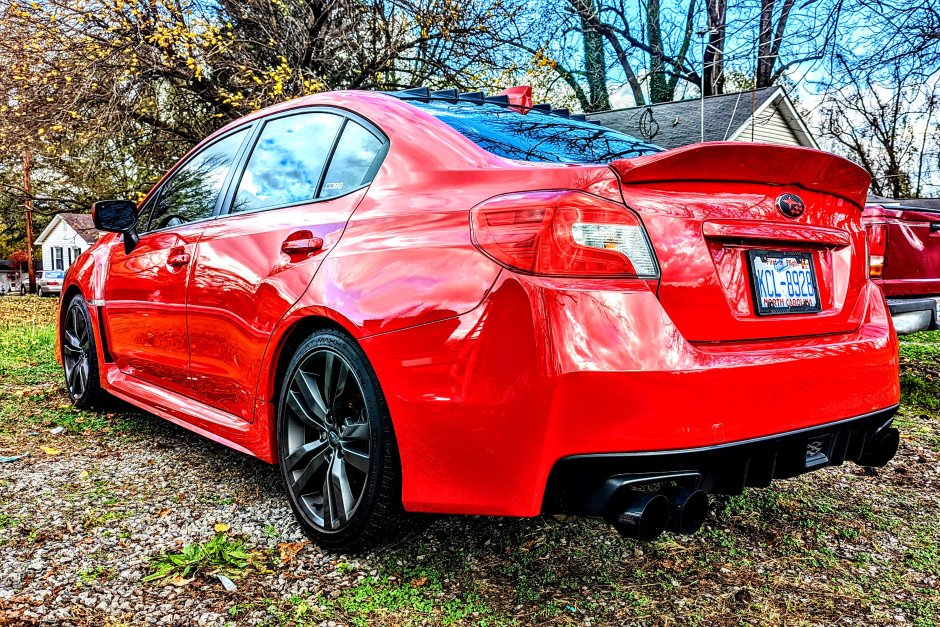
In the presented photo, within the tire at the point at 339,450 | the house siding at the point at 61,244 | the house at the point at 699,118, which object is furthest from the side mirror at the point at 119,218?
the house siding at the point at 61,244

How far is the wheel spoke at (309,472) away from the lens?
8.46ft

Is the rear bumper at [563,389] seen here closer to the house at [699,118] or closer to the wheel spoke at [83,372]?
the wheel spoke at [83,372]

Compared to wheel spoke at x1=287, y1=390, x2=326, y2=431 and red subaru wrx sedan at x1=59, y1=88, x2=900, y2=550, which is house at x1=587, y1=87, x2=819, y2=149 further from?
wheel spoke at x1=287, y1=390, x2=326, y2=431

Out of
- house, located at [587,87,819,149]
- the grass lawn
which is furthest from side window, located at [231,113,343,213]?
house, located at [587,87,819,149]

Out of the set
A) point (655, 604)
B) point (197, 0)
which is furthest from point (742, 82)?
point (655, 604)

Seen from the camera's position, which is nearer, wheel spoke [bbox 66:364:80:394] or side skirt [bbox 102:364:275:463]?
side skirt [bbox 102:364:275:463]

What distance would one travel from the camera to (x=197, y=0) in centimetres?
1245

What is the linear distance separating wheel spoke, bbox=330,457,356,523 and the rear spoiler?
1.32 m

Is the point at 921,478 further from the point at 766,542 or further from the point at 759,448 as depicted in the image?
the point at 759,448

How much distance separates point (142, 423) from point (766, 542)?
3518 millimetres

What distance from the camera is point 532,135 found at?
2.58 meters

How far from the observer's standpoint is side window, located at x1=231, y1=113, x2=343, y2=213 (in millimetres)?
2900

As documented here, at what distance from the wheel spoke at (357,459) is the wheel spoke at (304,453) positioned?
0.47 feet

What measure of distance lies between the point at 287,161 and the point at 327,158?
31 centimetres
